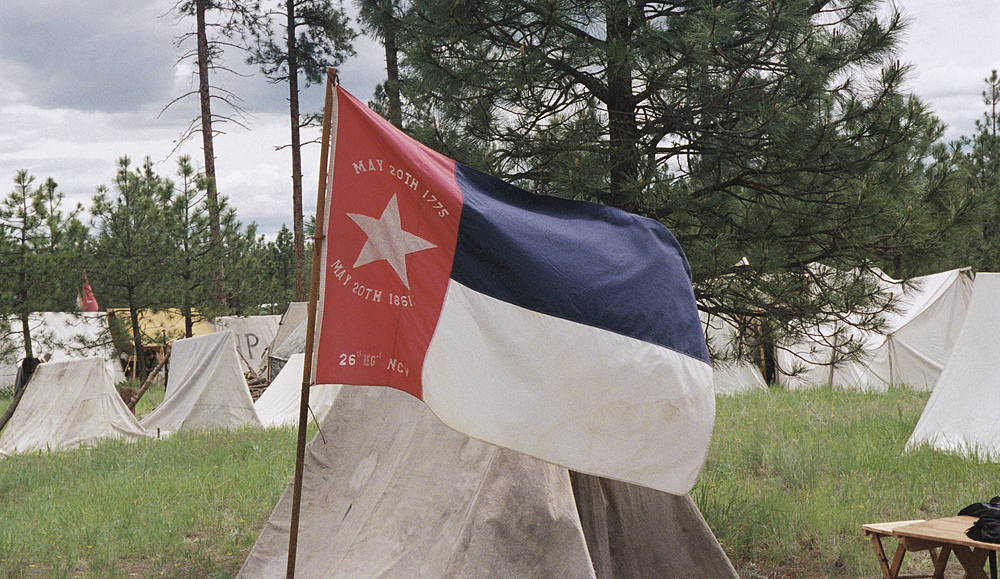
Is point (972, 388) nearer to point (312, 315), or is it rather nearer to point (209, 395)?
point (312, 315)

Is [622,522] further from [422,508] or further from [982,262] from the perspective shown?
[982,262]

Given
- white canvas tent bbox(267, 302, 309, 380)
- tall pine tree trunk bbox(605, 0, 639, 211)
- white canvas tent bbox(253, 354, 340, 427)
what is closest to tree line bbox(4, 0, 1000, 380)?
tall pine tree trunk bbox(605, 0, 639, 211)

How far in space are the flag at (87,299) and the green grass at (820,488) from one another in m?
15.1

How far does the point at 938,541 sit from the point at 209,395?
9.88 m

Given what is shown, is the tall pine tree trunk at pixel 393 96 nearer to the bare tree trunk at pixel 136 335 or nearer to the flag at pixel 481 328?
the flag at pixel 481 328

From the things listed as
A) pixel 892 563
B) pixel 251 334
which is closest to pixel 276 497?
pixel 892 563

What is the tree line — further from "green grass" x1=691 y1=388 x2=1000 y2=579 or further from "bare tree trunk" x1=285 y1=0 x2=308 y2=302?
"bare tree trunk" x1=285 y1=0 x2=308 y2=302

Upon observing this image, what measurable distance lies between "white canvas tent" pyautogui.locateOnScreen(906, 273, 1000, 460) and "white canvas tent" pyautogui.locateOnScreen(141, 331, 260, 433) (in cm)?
862

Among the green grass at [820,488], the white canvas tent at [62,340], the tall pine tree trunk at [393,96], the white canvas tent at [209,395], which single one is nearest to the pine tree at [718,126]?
the tall pine tree trunk at [393,96]

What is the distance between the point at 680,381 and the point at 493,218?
1.10 m

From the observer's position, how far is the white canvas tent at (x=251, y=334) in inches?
883

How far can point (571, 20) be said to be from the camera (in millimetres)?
5023

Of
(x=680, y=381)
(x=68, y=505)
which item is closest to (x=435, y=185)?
(x=680, y=381)

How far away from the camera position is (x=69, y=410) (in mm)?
10672
